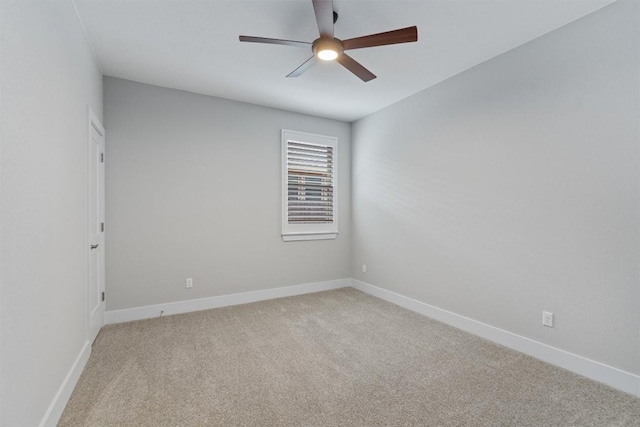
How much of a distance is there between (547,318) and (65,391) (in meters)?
3.59

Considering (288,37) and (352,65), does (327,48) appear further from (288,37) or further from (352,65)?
(288,37)

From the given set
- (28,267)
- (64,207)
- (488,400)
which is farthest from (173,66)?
(488,400)

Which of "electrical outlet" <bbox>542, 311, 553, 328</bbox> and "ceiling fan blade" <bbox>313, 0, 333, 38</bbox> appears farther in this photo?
"electrical outlet" <bbox>542, 311, 553, 328</bbox>

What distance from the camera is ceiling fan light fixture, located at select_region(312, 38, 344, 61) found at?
2133 millimetres

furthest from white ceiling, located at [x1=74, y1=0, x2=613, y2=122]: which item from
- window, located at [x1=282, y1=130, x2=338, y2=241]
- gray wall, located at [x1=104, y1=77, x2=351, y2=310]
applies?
window, located at [x1=282, y1=130, x2=338, y2=241]

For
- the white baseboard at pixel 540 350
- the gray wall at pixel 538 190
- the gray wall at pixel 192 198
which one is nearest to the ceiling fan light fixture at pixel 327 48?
the gray wall at pixel 538 190

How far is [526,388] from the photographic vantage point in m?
2.16

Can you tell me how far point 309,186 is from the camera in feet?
15.3

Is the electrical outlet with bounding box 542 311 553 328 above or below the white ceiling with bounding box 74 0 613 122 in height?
below

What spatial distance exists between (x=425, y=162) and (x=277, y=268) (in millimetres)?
2453

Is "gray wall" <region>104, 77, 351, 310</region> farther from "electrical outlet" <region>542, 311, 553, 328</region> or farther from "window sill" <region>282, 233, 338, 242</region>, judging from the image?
"electrical outlet" <region>542, 311, 553, 328</region>

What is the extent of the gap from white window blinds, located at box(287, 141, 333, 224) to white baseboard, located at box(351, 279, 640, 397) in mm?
1791

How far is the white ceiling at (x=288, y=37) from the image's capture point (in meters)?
2.21

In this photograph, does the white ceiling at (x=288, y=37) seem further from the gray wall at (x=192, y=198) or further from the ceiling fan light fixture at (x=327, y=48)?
the gray wall at (x=192, y=198)
